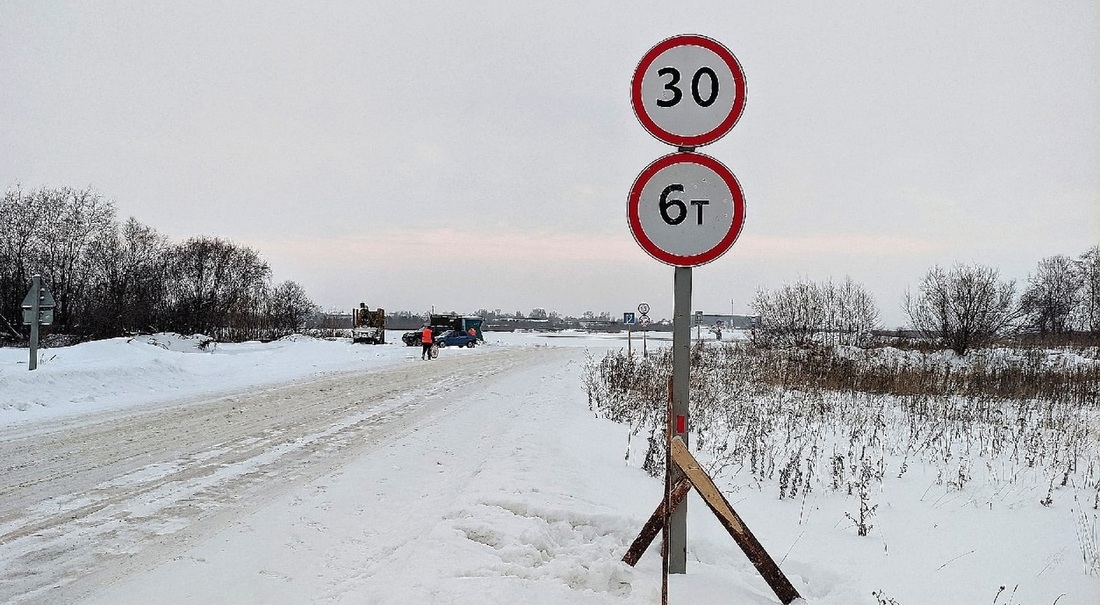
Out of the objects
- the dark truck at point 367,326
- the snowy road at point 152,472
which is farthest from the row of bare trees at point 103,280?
the snowy road at point 152,472

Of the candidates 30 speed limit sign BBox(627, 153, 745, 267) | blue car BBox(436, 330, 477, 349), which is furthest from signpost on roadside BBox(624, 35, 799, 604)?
blue car BBox(436, 330, 477, 349)

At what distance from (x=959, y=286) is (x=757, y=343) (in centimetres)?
897

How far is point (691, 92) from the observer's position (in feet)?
11.7

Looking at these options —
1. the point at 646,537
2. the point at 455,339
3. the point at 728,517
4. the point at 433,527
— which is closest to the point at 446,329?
the point at 455,339

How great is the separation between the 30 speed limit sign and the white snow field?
1.79 m

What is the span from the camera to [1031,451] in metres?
7.65

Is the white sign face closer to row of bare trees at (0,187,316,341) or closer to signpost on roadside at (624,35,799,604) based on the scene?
signpost on roadside at (624,35,799,604)

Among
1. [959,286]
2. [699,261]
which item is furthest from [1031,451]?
[959,286]

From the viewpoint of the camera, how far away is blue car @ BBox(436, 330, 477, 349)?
4109 cm

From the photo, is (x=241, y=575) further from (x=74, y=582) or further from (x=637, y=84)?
(x=637, y=84)

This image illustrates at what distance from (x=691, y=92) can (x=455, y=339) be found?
38.6 m

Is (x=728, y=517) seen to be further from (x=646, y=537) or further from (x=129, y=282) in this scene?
(x=129, y=282)

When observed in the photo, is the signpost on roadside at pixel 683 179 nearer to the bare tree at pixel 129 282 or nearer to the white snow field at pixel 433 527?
the white snow field at pixel 433 527

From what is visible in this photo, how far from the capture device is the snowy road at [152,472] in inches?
166
